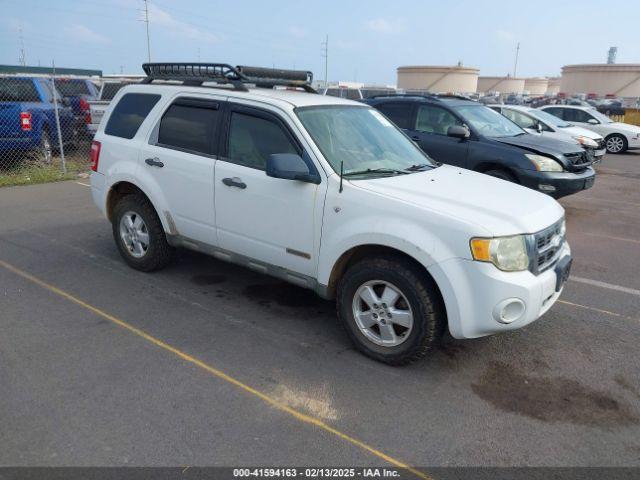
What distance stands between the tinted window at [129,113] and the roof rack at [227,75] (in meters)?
0.27

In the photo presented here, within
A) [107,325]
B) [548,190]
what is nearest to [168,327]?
[107,325]

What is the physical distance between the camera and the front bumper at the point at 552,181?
7.53 m

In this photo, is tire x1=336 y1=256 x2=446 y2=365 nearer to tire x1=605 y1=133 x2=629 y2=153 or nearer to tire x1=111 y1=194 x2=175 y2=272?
tire x1=111 y1=194 x2=175 y2=272

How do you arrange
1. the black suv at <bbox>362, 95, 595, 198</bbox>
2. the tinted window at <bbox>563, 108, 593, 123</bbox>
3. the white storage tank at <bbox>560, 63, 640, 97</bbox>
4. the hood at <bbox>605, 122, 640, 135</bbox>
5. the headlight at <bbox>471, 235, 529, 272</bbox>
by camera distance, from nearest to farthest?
the headlight at <bbox>471, 235, 529, 272</bbox>, the black suv at <bbox>362, 95, 595, 198</bbox>, the hood at <bbox>605, 122, 640, 135</bbox>, the tinted window at <bbox>563, 108, 593, 123</bbox>, the white storage tank at <bbox>560, 63, 640, 97</bbox>

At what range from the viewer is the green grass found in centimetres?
1002

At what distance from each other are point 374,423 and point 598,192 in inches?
382

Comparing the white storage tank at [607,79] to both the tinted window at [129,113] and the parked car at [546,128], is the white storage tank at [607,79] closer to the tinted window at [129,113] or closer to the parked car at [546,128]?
the parked car at [546,128]

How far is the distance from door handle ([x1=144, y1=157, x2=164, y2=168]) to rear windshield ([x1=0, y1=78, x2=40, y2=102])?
7408 millimetres

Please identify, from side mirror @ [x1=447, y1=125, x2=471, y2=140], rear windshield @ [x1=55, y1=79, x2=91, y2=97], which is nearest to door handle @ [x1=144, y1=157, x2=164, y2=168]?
side mirror @ [x1=447, y1=125, x2=471, y2=140]

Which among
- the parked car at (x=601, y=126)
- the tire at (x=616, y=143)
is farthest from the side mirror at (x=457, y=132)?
the tire at (x=616, y=143)

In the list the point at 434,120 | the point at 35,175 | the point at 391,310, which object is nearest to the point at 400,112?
the point at 434,120

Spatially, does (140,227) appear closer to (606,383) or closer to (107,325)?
(107,325)

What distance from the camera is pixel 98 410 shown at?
3127 mm

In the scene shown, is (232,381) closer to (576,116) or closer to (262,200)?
(262,200)
